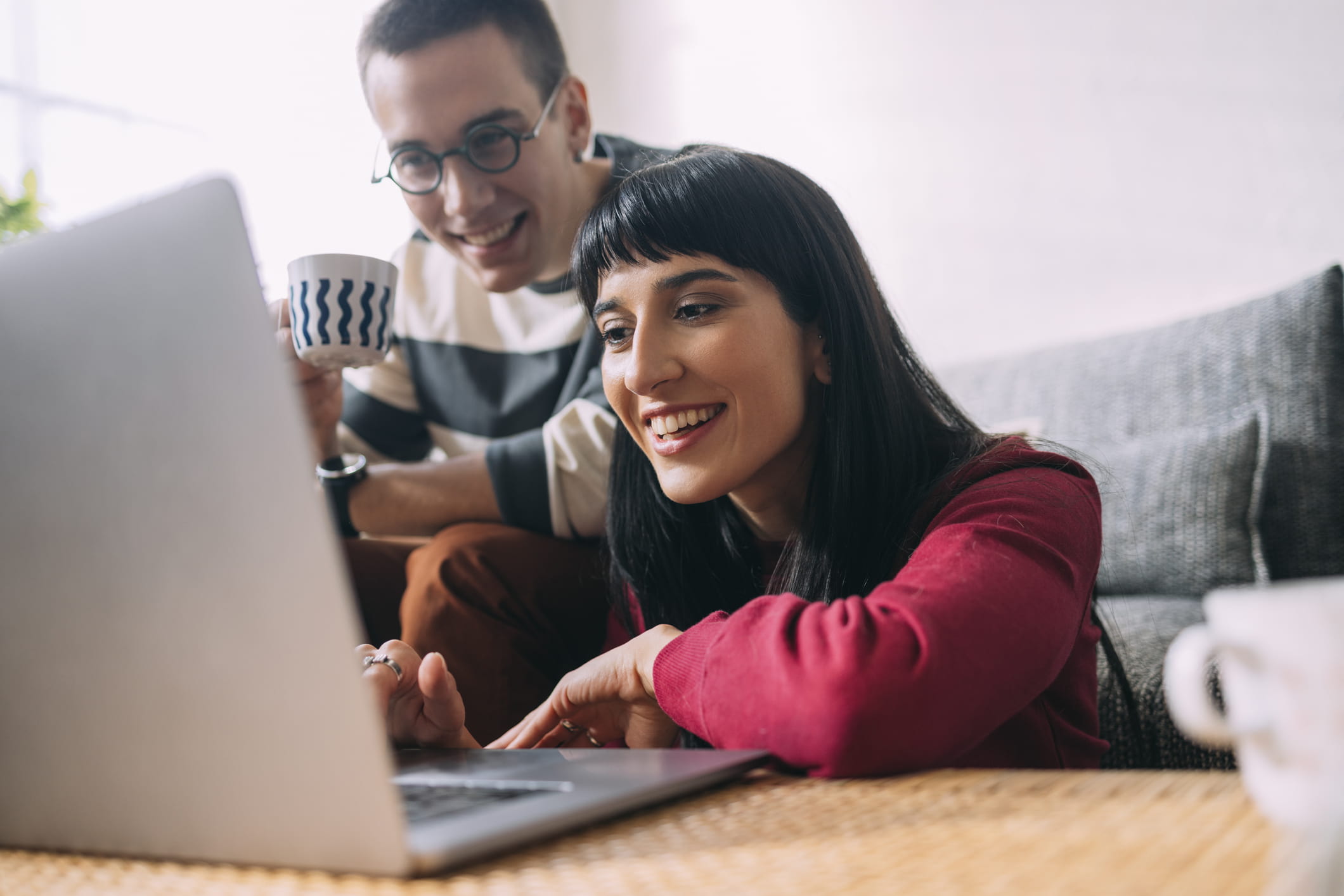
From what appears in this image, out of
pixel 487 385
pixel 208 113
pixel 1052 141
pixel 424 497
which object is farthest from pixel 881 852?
pixel 208 113

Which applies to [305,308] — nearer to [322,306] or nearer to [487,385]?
[322,306]

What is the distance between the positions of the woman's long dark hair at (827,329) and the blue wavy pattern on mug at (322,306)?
0.92 feet

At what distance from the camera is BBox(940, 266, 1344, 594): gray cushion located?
61.4 inches

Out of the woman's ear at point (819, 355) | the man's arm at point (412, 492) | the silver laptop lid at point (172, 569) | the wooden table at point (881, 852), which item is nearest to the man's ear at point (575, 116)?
the man's arm at point (412, 492)

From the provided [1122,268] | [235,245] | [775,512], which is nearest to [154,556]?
[235,245]

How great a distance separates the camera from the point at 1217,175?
2.12m

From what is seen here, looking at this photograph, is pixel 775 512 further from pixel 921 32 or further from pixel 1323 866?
pixel 921 32

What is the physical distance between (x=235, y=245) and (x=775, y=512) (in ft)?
2.59

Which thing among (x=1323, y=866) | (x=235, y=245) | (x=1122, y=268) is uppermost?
(x=235, y=245)

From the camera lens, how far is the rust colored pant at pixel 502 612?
1.25 m

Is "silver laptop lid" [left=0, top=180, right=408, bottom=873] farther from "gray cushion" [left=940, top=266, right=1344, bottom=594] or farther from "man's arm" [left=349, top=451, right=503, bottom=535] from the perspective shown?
"gray cushion" [left=940, top=266, right=1344, bottom=594]

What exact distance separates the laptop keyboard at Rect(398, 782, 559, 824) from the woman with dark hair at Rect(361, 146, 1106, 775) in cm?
16

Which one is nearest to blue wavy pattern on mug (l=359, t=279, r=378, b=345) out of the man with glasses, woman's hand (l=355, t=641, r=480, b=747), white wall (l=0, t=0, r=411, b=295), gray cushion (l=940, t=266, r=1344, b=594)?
the man with glasses

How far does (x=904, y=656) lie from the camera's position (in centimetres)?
58
